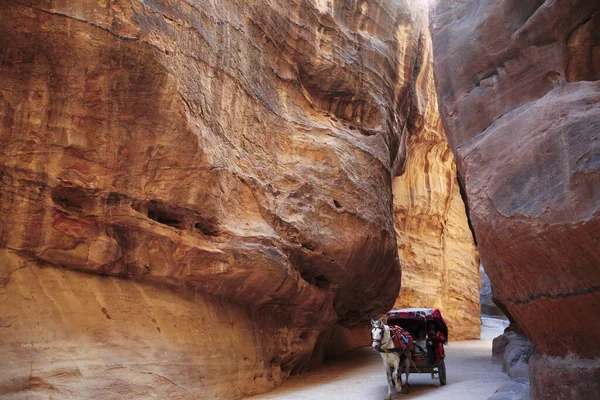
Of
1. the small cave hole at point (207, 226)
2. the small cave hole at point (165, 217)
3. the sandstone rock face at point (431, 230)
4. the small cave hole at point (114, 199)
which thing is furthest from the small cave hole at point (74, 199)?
the sandstone rock face at point (431, 230)

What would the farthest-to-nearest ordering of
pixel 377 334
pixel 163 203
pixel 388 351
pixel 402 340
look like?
pixel 402 340 < pixel 388 351 < pixel 377 334 < pixel 163 203

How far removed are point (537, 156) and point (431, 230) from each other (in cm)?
1737

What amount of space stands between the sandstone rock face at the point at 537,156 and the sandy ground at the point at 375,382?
2905mm

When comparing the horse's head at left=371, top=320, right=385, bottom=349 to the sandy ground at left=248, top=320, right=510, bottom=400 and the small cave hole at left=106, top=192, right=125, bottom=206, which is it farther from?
the small cave hole at left=106, top=192, right=125, bottom=206

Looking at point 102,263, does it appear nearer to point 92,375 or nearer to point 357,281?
point 92,375

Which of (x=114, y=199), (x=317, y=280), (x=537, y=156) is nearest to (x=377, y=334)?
(x=317, y=280)

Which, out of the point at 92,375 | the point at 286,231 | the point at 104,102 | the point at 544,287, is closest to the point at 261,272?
the point at 286,231

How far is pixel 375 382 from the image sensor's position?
36.6ft

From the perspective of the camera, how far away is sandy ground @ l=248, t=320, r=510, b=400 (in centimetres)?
962

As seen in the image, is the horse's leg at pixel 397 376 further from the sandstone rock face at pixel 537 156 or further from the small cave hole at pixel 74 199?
the small cave hole at pixel 74 199

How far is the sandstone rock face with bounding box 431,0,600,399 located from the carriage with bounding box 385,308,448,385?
2964 millimetres

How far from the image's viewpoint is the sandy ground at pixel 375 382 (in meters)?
9.62

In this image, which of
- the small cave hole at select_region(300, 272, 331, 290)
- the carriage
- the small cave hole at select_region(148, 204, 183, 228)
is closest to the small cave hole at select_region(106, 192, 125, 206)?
the small cave hole at select_region(148, 204, 183, 228)

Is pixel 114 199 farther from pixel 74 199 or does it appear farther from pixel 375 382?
pixel 375 382
